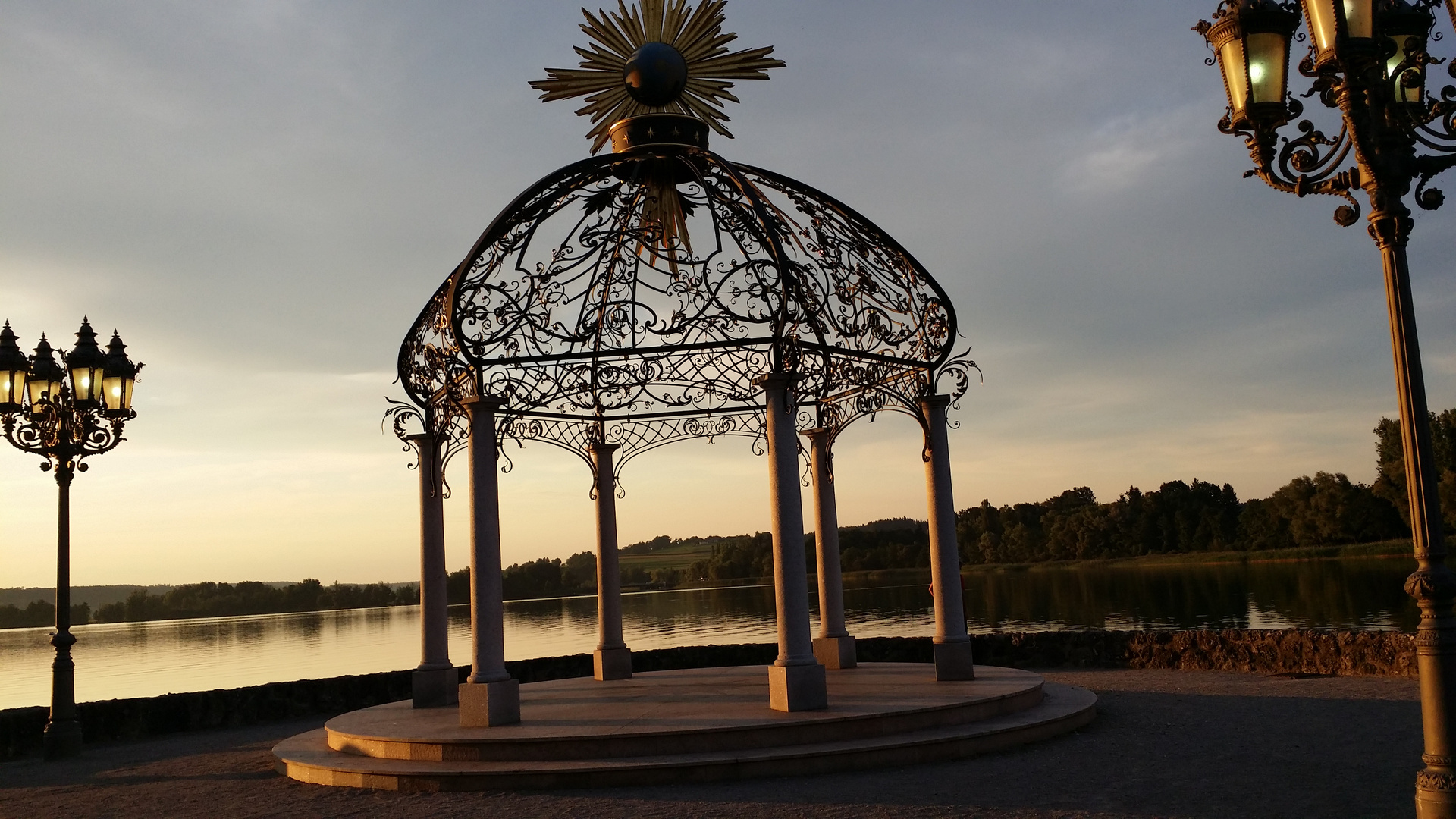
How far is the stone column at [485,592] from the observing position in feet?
37.9

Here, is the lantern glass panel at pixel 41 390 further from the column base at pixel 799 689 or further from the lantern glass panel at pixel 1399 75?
the lantern glass panel at pixel 1399 75

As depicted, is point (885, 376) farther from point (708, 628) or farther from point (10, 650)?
point (10, 650)

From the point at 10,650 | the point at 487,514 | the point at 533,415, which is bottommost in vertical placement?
the point at 10,650

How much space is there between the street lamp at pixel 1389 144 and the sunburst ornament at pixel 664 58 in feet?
25.1

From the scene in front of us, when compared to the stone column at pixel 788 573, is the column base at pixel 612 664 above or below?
below

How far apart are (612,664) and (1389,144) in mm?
12718

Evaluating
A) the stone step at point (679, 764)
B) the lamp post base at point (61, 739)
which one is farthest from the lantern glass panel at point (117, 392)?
the stone step at point (679, 764)

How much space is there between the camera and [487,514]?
11.9 m

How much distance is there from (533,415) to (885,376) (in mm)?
5068

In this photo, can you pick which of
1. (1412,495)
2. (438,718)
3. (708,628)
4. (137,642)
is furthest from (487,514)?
(137,642)

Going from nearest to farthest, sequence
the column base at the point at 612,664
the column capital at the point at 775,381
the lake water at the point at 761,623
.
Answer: the column capital at the point at 775,381, the column base at the point at 612,664, the lake water at the point at 761,623

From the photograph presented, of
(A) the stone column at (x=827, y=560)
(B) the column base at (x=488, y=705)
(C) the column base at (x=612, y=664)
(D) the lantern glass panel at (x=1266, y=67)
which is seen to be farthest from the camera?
(C) the column base at (x=612, y=664)

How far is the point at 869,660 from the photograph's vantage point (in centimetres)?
2003

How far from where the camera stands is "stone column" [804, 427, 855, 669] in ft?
51.9
